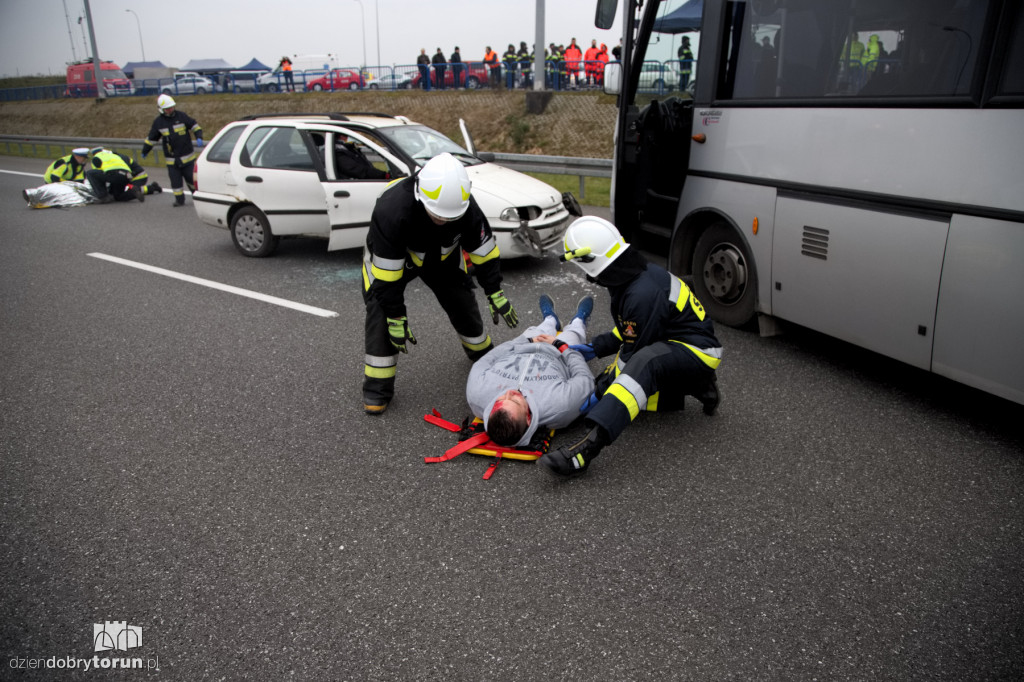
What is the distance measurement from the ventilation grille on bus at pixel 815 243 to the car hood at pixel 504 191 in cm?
326

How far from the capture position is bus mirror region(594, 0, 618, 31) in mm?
5746

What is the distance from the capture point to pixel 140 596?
2.91 m

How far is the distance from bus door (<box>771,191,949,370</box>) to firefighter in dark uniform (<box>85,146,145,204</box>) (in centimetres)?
1232

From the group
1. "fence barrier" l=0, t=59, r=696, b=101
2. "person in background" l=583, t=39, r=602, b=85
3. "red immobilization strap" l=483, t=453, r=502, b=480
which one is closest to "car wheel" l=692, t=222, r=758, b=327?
"red immobilization strap" l=483, t=453, r=502, b=480

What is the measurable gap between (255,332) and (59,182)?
10041mm

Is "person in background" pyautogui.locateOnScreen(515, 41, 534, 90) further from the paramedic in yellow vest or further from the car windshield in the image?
the paramedic in yellow vest

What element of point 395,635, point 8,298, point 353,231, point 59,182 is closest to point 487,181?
point 353,231

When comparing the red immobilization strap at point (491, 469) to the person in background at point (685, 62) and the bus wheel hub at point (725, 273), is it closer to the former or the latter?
the bus wheel hub at point (725, 273)

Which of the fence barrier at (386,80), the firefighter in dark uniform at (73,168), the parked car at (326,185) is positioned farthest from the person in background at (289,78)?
the parked car at (326,185)

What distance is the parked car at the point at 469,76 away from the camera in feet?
87.8

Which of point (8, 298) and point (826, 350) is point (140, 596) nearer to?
point (826, 350)

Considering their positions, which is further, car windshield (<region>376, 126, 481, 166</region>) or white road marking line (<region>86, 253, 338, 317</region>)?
car windshield (<region>376, 126, 481, 166</region>)

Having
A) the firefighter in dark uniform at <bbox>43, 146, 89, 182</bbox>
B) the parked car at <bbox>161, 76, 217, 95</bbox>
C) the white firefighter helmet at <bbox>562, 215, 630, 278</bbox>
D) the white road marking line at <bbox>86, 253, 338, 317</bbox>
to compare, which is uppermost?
the parked car at <bbox>161, 76, 217, 95</bbox>

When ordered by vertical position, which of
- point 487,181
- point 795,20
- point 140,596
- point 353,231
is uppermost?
point 795,20
